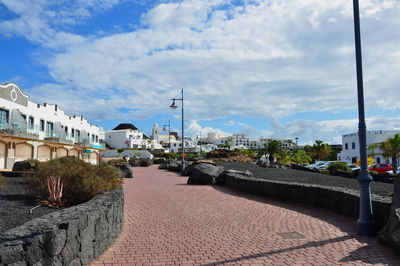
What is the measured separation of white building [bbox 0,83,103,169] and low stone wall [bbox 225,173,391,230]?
21359 mm

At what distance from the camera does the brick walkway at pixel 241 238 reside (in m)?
4.62

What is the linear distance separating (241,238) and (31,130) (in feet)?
102

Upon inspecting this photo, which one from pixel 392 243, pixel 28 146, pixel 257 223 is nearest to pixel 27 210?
pixel 257 223

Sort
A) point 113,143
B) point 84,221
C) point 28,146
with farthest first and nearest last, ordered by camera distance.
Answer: point 113,143, point 28,146, point 84,221

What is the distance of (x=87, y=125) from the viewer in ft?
163

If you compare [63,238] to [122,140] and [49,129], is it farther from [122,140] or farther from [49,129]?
[122,140]

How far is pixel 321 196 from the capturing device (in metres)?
8.54

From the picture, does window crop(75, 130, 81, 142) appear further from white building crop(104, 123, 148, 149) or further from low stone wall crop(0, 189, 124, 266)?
white building crop(104, 123, 148, 149)

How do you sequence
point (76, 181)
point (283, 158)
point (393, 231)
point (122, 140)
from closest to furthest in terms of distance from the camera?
point (393, 231), point (76, 181), point (283, 158), point (122, 140)

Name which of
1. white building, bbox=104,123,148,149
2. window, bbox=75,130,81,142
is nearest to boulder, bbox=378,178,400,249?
window, bbox=75,130,81,142

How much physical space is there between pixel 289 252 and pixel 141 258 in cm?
237

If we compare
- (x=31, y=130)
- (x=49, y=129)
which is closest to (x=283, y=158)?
(x=49, y=129)

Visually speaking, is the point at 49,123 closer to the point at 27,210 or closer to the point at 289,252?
the point at 27,210

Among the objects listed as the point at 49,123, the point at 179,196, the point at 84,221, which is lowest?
the point at 179,196
